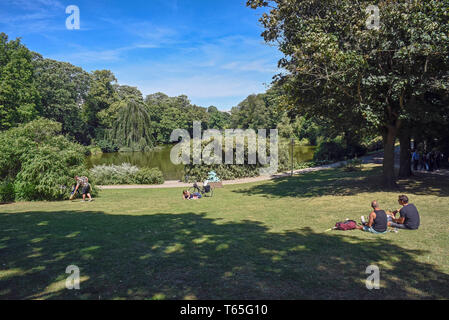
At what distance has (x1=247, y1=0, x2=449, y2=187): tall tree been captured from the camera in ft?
36.4

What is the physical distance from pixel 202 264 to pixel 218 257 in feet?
1.55

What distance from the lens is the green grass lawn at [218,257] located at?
13.4ft

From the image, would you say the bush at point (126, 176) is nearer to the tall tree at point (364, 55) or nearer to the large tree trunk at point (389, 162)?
the tall tree at point (364, 55)

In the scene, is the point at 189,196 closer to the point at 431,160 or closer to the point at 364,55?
the point at 364,55

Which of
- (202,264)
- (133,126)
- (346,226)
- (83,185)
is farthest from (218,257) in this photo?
(133,126)

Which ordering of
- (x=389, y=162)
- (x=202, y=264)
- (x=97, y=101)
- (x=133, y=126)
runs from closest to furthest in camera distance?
(x=202, y=264), (x=389, y=162), (x=133, y=126), (x=97, y=101)

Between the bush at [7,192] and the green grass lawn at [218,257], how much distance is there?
623 cm

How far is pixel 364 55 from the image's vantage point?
12117 millimetres

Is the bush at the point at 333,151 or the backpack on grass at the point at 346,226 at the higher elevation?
the bush at the point at 333,151

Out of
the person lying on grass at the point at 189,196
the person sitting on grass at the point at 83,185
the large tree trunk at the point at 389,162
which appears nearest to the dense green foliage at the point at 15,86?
the person sitting on grass at the point at 83,185

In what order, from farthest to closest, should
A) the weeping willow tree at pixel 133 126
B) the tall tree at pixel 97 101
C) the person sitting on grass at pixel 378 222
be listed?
the tall tree at pixel 97 101 → the weeping willow tree at pixel 133 126 → the person sitting on grass at pixel 378 222

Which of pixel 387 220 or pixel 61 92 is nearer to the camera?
pixel 387 220

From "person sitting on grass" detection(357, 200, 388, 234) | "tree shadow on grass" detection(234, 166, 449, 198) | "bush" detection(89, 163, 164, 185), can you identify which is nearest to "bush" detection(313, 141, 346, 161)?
"tree shadow on grass" detection(234, 166, 449, 198)
